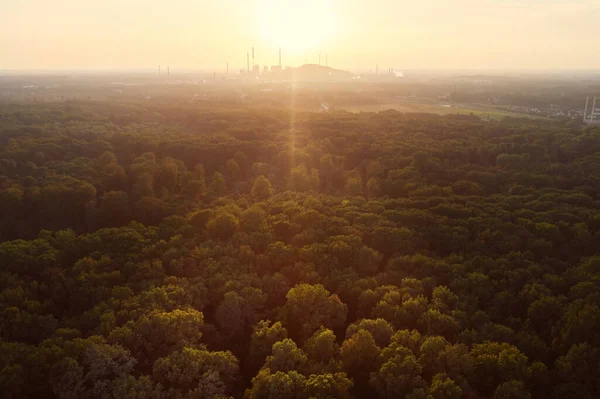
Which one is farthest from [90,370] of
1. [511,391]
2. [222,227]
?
[511,391]

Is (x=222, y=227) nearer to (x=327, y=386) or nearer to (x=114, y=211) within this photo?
(x=114, y=211)

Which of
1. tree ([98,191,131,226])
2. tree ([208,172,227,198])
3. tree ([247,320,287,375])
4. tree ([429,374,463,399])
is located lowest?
tree ([247,320,287,375])

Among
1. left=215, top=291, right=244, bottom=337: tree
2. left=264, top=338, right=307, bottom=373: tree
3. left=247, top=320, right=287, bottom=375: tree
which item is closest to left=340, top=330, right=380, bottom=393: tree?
left=264, top=338, right=307, bottom=373: tree

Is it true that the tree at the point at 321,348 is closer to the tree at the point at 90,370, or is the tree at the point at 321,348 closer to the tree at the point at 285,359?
the tree at the point at 285,359

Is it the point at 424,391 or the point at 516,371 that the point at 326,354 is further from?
the point at 516,371

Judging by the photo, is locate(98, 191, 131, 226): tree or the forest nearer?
the forest

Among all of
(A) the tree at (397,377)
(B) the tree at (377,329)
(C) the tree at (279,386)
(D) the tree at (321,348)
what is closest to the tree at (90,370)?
(C) the tree at (279,386)

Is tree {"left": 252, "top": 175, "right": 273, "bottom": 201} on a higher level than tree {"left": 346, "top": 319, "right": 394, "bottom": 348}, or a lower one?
higher

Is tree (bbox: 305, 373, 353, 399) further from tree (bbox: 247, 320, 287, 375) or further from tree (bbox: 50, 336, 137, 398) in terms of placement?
tree (bbox: 50, 336, 137, 398)
